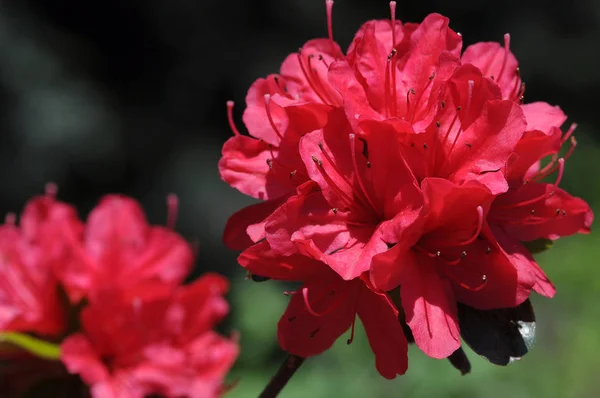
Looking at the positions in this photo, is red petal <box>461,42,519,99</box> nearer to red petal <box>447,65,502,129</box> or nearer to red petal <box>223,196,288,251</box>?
red petal <box>447,65,502,129</box>

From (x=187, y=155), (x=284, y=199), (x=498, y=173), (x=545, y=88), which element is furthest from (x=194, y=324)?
(x=545, y=88)

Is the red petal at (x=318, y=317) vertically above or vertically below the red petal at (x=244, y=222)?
below

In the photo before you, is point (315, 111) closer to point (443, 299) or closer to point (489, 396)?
point (443, 299)

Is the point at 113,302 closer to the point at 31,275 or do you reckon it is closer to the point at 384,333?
the point at 31,275

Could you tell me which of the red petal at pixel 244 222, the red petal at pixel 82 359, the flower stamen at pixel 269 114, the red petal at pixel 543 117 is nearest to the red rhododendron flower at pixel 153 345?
the red petal at pixel 82 359

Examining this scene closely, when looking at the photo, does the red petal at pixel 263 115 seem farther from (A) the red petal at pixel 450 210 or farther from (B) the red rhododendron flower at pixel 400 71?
(A) the red petal at pixel 450 210

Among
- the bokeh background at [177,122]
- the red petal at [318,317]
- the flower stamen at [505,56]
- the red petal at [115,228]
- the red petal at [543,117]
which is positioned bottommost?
the bokeh background at [177,122]

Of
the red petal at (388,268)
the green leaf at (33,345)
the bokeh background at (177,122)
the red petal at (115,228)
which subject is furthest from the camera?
the bokeh background at (177,122)
